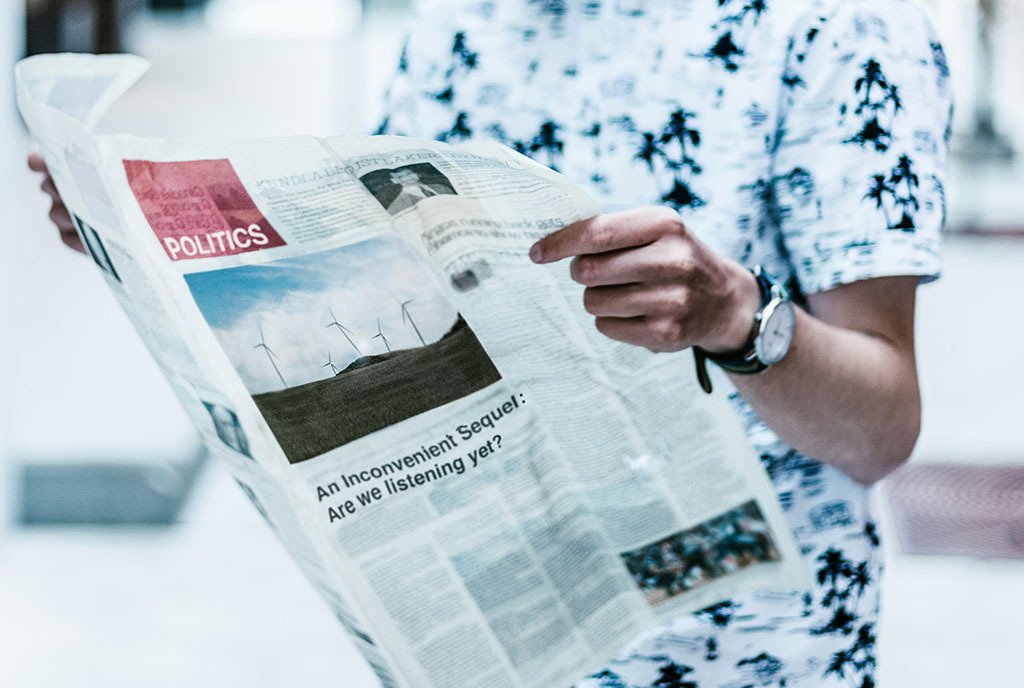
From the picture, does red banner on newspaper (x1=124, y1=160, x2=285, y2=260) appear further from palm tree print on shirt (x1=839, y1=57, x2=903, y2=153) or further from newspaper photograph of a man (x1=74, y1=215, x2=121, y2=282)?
palm tree print on shirt (x1=839, y1=57, x2=903, y2=153)

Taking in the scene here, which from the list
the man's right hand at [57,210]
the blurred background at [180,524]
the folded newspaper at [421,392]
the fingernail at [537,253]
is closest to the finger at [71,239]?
the man's right hand at [57,210]

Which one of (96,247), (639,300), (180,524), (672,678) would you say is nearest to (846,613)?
(672,678)

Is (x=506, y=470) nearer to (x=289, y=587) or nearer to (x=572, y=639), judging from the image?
(x=572, y=639)

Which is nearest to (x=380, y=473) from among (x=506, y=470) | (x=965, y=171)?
(x=506, y=470)

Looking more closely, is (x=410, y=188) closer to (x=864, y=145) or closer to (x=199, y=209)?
(x=199, y=209)

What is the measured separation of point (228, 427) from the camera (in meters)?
0.64

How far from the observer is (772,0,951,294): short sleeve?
78cm

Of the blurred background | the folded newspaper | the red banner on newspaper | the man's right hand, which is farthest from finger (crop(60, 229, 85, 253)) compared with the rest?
the blurred background

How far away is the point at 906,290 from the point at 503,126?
12.4 inches

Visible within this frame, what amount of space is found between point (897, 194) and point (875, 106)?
59 mm

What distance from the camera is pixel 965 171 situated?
589cm

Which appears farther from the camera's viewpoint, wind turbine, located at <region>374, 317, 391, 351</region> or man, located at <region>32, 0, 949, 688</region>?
man, located at <region>32, 0, 949, 688</region>

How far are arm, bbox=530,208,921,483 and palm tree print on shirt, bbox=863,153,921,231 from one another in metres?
0.04

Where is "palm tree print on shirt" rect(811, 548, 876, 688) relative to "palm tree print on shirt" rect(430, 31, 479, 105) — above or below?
below
